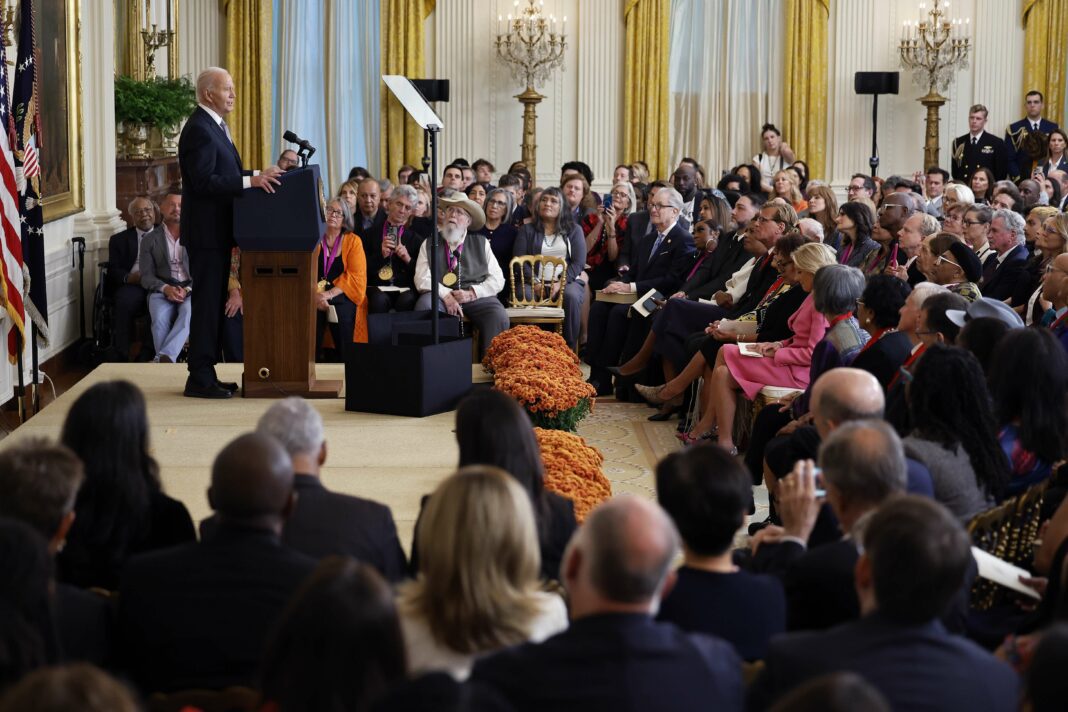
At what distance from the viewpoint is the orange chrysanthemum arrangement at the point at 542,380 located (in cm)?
634

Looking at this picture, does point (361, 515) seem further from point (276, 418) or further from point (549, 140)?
point (549, 140)

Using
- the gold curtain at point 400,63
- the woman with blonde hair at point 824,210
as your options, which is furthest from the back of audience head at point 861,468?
the gold curtain at point 400,63

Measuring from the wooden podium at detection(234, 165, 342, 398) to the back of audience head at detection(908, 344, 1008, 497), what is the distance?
3148mm

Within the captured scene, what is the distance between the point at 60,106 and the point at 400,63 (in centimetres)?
684

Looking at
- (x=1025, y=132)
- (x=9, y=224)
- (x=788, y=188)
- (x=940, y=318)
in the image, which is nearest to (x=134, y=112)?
(x=9, y=224)

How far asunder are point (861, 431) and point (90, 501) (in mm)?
1891

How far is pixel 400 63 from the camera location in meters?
16.0

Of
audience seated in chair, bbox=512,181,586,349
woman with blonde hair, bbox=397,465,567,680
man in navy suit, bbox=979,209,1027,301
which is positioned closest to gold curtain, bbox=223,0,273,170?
audience seated in chair, bbox=512,181,586,349

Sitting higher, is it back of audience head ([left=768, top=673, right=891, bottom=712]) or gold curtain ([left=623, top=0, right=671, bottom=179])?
gold curtain ([left=623, top=0, right=671, bottom=179])

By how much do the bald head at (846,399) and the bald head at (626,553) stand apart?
1917mm

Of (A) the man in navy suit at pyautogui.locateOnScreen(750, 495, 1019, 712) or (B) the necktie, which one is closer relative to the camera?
(A) the man in navy suit at pyautogui.locateOnScreen(750, 495, 1019, 712)

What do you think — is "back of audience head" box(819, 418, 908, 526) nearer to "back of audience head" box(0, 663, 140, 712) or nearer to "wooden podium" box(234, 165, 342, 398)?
"back of audience head" box(0, 663, 140, 712)

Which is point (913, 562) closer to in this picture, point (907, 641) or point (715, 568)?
point (907, 641)

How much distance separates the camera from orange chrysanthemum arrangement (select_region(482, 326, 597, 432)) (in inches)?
250
